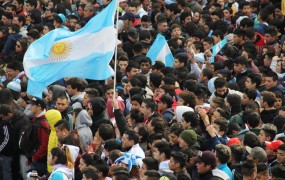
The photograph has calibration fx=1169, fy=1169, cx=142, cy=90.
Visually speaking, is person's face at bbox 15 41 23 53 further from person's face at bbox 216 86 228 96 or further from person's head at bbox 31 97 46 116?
person's head at bbox 31 97 46 116

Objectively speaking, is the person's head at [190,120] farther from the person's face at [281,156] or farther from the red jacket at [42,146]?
the red jacket at [42,146]

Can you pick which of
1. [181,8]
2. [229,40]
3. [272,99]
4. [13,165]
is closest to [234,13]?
[181,8]

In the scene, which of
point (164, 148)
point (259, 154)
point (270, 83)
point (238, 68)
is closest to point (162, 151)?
point (164, 148)

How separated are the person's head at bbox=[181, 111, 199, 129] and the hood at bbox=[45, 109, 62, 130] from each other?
5.95 feet

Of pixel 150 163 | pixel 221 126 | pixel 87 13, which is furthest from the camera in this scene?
pixel 87 13

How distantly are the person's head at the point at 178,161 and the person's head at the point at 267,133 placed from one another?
175 cm

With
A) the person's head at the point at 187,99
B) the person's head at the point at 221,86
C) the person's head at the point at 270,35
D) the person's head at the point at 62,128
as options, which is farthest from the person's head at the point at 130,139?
the person's head at the point at 270,35

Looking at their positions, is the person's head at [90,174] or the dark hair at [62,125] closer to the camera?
the person's head at [90,174]

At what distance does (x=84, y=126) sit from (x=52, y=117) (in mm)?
484

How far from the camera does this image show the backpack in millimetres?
16844

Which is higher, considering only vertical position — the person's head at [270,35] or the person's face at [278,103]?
the person's face at [278,103]

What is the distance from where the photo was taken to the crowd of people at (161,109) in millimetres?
15156

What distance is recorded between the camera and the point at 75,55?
17.8 m

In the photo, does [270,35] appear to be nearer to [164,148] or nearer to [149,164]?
[164,148]
